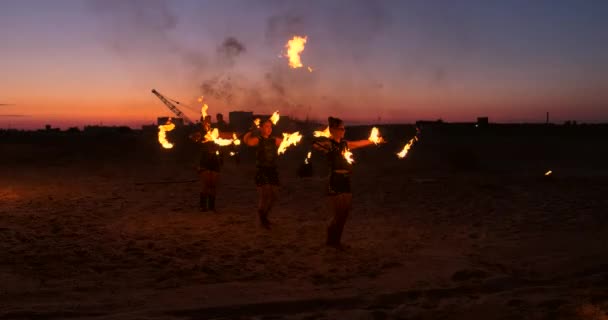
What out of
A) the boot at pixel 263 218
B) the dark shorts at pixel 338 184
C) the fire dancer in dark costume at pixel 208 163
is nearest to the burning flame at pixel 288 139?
the boot at pixel 263 218

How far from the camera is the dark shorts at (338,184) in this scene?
856 cm

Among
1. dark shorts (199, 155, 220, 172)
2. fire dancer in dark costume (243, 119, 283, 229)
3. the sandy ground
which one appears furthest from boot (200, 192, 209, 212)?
fire dancer in dark costume (243, 119, 283, 229)

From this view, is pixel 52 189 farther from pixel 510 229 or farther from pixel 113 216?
pixel 510 229

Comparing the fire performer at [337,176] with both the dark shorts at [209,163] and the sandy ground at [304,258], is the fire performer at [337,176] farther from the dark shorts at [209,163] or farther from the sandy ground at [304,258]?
the dark shorts at [209,163]

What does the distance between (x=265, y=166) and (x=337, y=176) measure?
7.17ft

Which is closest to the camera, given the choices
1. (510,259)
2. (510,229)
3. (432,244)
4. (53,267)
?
(53,267)

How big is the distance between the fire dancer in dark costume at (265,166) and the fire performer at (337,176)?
1.74 metres

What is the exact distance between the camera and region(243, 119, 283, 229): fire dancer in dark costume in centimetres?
1035

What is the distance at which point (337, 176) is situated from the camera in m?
8.62

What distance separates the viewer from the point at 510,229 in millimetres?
10461

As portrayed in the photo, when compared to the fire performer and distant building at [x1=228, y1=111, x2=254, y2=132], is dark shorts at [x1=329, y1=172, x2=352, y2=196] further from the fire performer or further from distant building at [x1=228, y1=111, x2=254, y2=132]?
distant building at [x1=228, y1=111, x2=254, y2=132]

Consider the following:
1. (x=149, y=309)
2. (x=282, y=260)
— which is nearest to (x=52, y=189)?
(x=282, y=260)

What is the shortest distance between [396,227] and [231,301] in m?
5.30

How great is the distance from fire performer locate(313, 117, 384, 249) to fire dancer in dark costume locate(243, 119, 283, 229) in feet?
5.70
